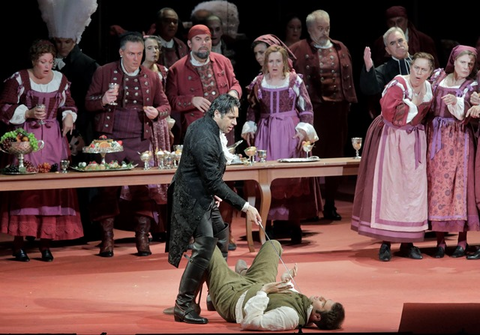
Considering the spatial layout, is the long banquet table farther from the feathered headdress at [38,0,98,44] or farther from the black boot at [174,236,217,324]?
the black boot at [174,236,217,324]

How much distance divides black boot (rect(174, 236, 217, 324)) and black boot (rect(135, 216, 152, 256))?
2342 millimetres

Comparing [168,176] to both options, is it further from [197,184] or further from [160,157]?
[197,184]

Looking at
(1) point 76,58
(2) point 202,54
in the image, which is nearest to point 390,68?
(2) point 202,54

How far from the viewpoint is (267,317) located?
18.4 ft

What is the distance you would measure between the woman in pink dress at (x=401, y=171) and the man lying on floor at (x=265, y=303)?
6.52 ft

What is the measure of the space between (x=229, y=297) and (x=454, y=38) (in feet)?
19.7

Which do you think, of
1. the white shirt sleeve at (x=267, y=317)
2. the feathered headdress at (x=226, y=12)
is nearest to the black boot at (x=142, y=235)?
the white shirt sleeve at (x=267, y=317)

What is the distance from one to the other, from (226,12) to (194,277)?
5.40 metres

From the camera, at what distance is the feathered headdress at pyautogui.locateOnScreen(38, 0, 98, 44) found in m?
8.95

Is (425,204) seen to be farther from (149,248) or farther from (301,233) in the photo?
(149,248)

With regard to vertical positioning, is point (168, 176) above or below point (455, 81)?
below

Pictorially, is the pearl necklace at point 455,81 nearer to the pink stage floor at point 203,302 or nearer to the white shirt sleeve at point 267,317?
the pink stage floor at point 203,302

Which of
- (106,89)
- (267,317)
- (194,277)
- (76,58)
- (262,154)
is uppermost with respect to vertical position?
(76,58)

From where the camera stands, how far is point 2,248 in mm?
8766
